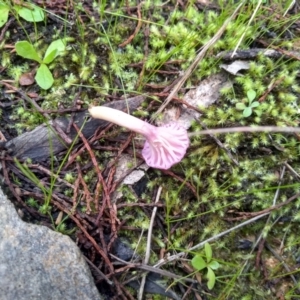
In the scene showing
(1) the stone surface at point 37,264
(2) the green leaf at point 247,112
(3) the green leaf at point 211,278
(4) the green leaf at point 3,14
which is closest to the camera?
(1) the stone surface at point 37,264

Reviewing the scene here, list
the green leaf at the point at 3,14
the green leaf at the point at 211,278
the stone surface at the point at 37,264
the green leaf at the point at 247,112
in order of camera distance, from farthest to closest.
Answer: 1. the green leaf at the point at 3,14
2. the green leaf at the point at 247,112
3. the green leaf at the point at 211,278
4. the stone surface at the point at 37,264

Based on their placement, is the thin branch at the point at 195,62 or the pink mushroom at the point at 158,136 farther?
the thin branch at the point at 195,62

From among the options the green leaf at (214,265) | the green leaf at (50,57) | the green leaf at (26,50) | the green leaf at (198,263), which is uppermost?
the green leaf at (26,50)

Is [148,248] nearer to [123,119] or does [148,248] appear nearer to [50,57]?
[123,119]

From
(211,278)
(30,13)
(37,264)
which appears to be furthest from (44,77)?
(211,278)

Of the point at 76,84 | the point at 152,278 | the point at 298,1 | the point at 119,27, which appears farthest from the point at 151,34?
the point at 152,278

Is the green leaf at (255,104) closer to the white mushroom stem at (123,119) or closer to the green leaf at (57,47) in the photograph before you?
the white mushroom stem at (123,119)

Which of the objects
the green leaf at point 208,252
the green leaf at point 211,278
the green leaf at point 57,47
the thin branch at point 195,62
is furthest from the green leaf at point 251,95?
the green leaf at point 57,47

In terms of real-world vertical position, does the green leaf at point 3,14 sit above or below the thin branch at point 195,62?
above
